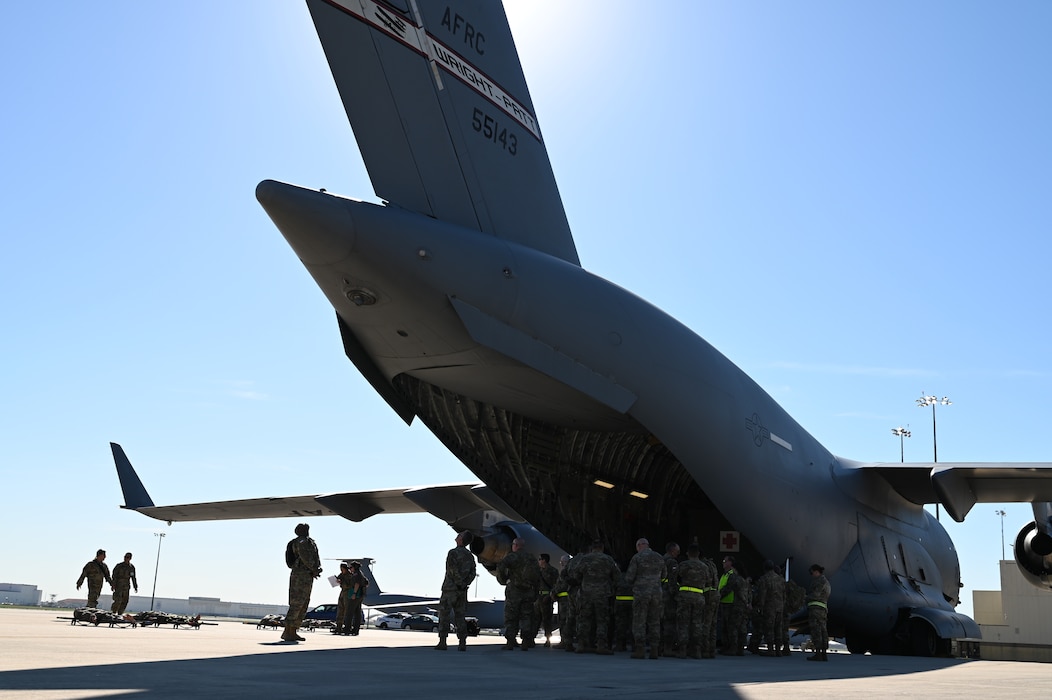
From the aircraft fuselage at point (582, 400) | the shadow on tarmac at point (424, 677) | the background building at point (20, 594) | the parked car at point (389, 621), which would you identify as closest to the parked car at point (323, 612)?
the parked car at point (389, 621)

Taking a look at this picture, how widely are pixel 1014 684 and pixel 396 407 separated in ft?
18.9

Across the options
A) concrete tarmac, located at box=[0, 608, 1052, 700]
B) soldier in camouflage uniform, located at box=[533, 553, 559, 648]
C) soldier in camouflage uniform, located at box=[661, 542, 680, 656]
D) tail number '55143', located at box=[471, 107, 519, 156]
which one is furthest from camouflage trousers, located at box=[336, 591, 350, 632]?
tail number '55143', located at box=[471, 107, 519, 156]

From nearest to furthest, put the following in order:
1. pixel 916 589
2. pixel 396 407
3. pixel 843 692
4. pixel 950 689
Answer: pixel 843 692, pixel 950 689, pixel 396 407, pixel 916 589

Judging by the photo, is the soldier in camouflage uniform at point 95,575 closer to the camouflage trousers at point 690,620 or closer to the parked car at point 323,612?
the camouflage trousers at point 690,620

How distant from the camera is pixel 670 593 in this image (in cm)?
919

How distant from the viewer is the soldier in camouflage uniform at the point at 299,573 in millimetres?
9164

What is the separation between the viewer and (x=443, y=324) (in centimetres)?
799

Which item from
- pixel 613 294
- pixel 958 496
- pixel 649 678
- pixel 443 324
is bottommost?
pixel 649 678

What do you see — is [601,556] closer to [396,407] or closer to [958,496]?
[396,407]

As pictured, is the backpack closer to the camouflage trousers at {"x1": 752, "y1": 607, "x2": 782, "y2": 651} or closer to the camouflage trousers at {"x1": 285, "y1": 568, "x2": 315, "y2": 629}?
the camouflage trousers at {"x1": 285, "y1": 568, "x2": 315, "y2": 629}

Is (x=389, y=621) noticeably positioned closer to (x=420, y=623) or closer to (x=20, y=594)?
(x=420, y=623)

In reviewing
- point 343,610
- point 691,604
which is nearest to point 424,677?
point 691,604

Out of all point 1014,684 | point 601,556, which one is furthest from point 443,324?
point 1014,684

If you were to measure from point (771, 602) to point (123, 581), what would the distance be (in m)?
8.92
